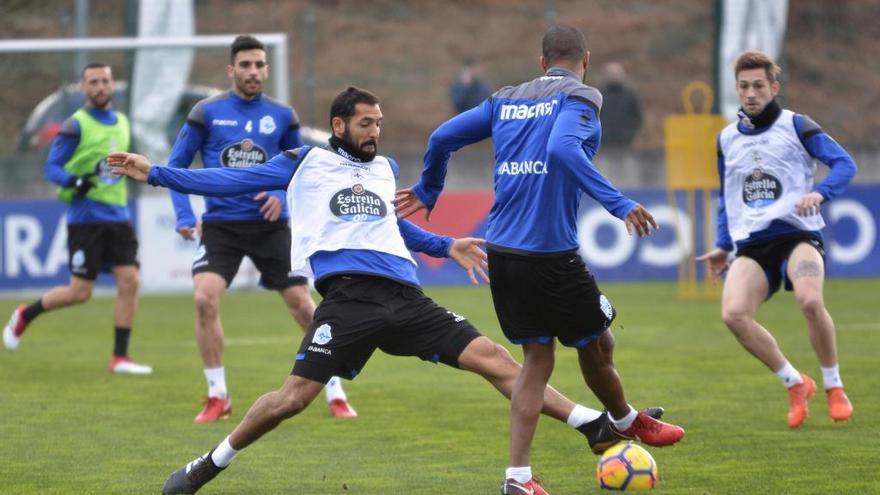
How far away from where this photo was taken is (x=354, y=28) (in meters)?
31.7

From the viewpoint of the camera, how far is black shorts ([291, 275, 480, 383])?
23.2 feet

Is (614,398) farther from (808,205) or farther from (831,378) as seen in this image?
(831,378)

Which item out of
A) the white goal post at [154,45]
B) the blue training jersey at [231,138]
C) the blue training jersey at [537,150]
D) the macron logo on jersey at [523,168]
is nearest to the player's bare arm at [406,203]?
the blue training jersey at [537,150]

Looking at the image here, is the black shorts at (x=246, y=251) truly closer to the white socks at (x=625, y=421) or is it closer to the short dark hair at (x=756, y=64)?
the white socks at (x=625, y=421)

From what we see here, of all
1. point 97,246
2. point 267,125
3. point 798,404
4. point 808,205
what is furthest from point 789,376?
point 97,246

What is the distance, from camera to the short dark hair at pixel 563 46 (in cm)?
708

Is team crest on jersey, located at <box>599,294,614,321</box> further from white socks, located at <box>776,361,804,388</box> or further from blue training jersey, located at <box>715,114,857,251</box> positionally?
white socks, located at <box>776,361,804,388</box>

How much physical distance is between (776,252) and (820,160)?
0.63m

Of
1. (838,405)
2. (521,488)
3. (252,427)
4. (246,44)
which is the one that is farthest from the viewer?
(246,44)

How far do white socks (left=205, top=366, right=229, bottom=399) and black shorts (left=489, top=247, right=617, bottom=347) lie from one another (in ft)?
10.5

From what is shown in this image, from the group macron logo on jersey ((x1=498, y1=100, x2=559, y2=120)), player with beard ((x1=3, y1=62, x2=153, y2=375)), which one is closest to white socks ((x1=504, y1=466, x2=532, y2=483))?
macron logo on jersey ((x1=498, y1=100, x2=559, y2=120))

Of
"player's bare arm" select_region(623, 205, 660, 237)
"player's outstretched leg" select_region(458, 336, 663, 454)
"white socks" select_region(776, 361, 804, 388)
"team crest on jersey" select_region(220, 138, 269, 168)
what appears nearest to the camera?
"player's bare arm" select_region(623, 205, 660, 237)

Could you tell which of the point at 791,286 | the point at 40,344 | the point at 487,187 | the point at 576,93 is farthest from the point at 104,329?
the point at 576,93

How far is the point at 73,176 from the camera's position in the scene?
12641 millimetres
